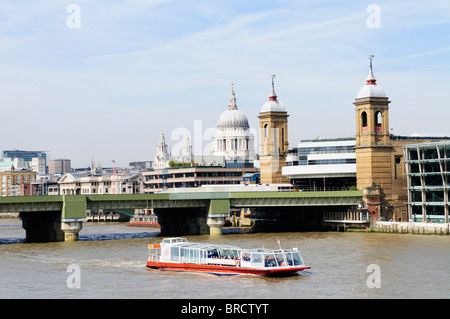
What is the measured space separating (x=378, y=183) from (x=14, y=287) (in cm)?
7982

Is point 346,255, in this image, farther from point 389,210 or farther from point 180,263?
point 389,210

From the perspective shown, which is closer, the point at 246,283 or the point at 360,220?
the point at 246,283

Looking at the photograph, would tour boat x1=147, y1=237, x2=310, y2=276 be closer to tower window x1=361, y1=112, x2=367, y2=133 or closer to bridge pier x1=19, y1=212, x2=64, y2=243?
bridge pier x1=19, y1=212, x2=64, y2=243

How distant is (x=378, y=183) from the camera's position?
134 metres

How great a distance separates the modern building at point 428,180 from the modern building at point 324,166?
17.2m

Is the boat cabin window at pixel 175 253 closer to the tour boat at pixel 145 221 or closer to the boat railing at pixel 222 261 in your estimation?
the boat railing at pixel 222 261

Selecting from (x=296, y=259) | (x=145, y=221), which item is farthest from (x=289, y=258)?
(x=145, y=221)

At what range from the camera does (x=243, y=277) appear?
72062mm

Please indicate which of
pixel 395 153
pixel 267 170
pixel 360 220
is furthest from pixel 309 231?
pixel 267 170

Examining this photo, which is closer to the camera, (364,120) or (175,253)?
(175,253)

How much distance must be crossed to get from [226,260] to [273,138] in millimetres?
94611

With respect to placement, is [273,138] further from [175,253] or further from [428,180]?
[175,253]

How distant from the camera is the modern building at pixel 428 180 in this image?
120375 millimetres
